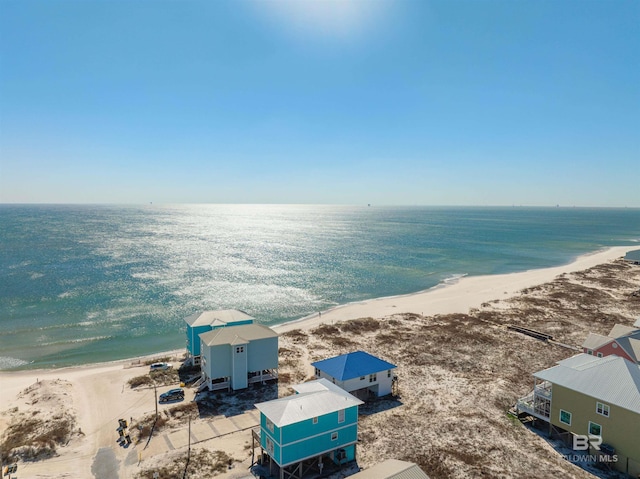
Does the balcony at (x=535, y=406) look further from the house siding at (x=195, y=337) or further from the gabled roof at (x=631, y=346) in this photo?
the house siding at (x=195, y=337)

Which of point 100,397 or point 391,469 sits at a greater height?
point 391,469

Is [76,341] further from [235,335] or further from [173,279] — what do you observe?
[173,279]

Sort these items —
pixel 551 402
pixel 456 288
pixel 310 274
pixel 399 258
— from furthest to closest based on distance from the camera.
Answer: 1. pixel 399 258
2. pixel 310 274
3. pixel 456 288
4. pixel 551 402

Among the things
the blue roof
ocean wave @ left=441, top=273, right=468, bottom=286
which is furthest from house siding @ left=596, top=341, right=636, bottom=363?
ocean wave @ left=441, top=273, right=468, bottom=286

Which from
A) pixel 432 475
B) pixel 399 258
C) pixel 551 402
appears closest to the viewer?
pixel 432 475

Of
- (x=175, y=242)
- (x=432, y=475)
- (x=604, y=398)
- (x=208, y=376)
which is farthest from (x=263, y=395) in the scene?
(x=175, y=242)

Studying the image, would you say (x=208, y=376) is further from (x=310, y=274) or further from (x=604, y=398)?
(x=310, y=274)

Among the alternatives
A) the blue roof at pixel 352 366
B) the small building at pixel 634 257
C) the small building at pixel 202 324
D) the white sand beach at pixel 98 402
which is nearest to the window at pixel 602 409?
the blue roof at pixel 352 366
